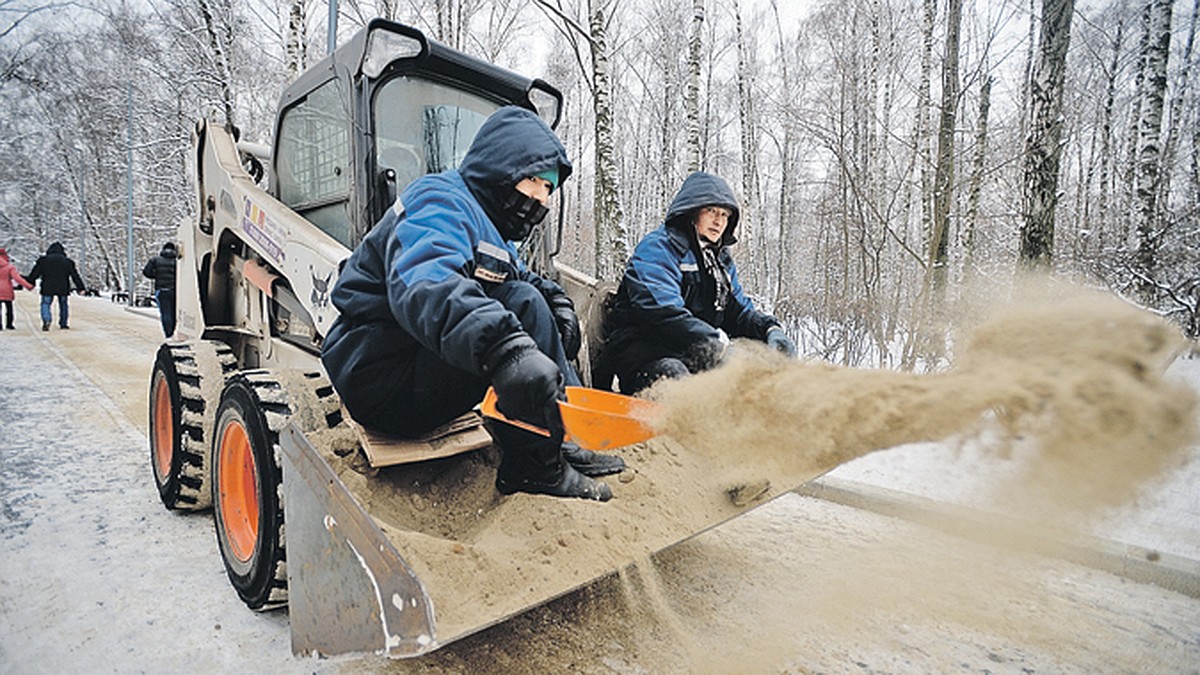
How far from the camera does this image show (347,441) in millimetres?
2410

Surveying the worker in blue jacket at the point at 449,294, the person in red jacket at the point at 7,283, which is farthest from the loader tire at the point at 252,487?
the person in red jacket at the point at 7,283

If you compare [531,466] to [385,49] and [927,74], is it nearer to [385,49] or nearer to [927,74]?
[385,49]

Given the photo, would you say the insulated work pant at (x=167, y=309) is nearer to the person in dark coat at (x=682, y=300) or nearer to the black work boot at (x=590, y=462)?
the person in dark coat at (x=682, y=300)

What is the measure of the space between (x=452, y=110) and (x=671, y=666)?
2.85m

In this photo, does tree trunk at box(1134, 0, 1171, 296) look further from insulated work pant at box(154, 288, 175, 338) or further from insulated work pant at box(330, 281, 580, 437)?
insulated work pant at box(154, 288, 175, 338)

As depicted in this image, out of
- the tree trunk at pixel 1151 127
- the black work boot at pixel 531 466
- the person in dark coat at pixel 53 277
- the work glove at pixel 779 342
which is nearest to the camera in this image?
the black work boot at pixel 531 466

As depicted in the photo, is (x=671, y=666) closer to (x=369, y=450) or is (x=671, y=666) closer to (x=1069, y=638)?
(x=369, y=450)

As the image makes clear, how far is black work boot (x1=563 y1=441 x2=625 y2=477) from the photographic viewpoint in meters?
2.86

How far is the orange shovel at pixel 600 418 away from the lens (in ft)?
6.18

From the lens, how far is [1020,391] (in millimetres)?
1568

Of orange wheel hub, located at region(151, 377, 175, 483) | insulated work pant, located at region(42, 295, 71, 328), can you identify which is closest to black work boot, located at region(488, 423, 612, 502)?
orange wheel hub, located at region(151, 377, 175, 483)

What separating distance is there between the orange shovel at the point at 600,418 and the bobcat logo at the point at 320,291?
1.06 metres

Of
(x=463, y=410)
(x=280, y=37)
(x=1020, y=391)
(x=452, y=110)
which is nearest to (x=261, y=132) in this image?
(x=280, y=37)

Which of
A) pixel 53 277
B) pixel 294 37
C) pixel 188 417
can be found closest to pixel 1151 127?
pixel 188 417
